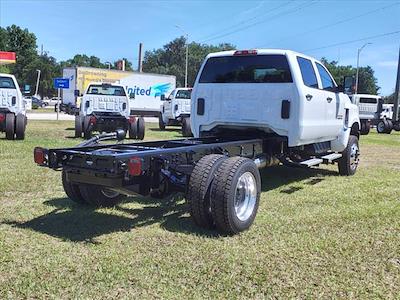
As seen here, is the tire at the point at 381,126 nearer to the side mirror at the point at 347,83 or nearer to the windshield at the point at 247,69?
the side mirror at the point at 347,83

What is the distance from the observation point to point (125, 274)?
399cm

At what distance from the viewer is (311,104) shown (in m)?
7.38

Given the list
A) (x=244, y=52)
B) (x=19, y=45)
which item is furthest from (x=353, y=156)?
(x=19, y=45)

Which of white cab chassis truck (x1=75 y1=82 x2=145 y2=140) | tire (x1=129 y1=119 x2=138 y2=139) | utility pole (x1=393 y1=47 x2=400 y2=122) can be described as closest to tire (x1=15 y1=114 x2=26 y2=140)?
white cab chassis truck (x1=75 y1=82 x2=145 y2=140)

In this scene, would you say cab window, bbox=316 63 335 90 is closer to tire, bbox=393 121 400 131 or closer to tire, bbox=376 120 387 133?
tire, bbox=376 120 387 133

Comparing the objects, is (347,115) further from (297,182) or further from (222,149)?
(222,149)

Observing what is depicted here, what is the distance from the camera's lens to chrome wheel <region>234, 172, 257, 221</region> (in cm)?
537

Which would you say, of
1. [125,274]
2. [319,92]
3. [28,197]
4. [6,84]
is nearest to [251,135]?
[319,92]

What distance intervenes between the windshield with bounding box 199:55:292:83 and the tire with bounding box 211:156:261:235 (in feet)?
7.20

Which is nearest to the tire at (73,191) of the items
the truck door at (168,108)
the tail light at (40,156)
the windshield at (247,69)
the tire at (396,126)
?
the tail light at (40,156)

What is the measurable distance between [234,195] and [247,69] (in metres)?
3.01

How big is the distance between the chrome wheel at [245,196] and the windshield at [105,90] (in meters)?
12.1

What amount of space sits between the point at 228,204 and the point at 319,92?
3.58 m

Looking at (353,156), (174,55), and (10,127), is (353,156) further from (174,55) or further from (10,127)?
(174,55)
